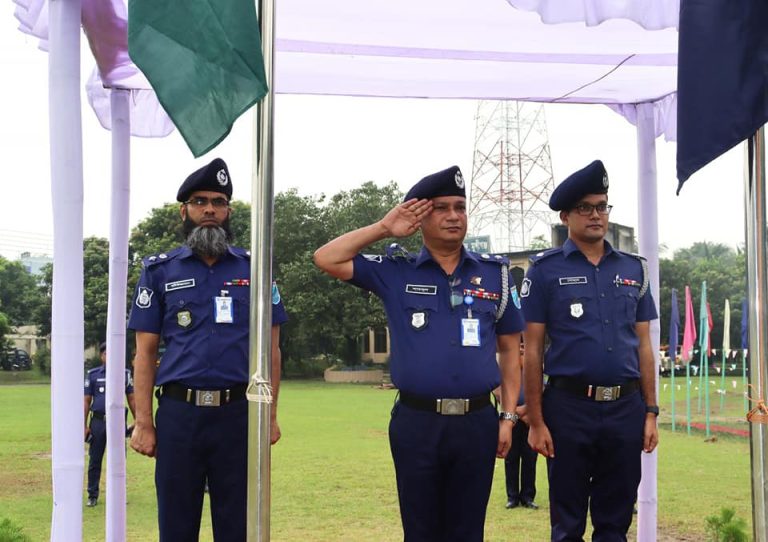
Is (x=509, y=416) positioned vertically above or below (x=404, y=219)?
below

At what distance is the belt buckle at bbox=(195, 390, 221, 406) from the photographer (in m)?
3.30

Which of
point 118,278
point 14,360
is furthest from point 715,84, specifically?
point 14,360

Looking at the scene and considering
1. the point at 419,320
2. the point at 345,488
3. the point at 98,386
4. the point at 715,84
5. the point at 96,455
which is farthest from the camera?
the point at 345,488

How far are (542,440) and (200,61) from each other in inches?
91.4

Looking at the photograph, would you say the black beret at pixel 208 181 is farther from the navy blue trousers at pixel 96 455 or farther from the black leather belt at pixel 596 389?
the navy blue trousers at pixel 96 455

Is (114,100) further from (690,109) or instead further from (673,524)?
(673,524)

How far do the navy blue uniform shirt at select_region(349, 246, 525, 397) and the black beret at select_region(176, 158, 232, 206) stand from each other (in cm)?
75

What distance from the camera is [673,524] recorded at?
6738 millimetres

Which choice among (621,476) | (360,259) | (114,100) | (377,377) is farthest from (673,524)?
(377,377)

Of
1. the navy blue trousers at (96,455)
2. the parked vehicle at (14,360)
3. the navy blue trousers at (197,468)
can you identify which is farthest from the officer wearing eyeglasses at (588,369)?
the parked vehicle at (14,360)

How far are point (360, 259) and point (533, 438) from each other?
122 centimetres

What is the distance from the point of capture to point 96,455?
795 cm

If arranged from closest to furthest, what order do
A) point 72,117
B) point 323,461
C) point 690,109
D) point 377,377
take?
point 690,109 → point 72,117 → point 323,461 → point 377,377

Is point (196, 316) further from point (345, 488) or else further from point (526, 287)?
point (345, 488)
